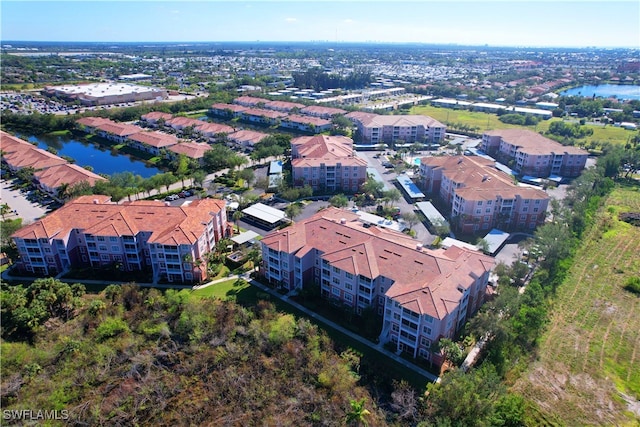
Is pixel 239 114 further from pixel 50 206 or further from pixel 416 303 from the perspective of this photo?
pixel 416 303

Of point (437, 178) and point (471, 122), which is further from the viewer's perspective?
point (471, 122)

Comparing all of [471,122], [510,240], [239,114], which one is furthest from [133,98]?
[510,240]

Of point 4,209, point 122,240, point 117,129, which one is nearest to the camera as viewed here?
point 122,240

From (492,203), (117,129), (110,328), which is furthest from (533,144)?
(117,129)

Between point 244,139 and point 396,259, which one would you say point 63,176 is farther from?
point 396,259

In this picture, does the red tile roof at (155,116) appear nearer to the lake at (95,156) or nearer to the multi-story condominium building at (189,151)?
the lake at (95,156)

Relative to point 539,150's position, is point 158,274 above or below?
below
